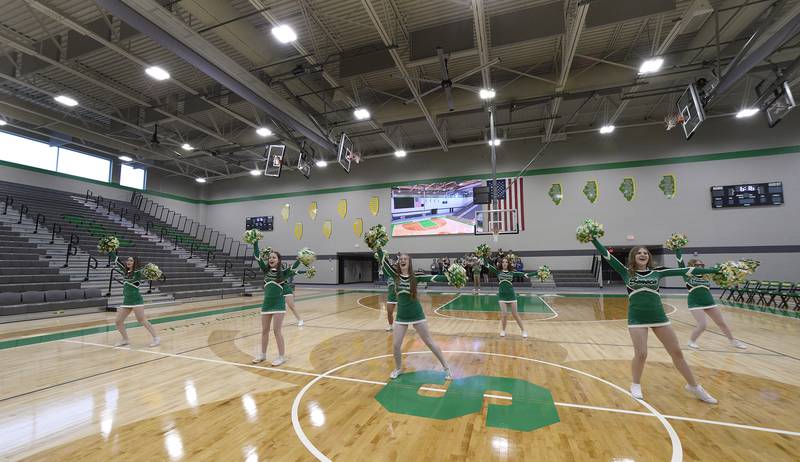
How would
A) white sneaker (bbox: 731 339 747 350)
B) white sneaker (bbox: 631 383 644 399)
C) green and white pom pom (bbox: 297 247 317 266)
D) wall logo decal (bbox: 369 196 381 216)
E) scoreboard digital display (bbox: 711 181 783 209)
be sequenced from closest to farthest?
white sneaker (bbox: 631 383 644 399)
green and white pom pom (bbox: 297 247 317 266)
white sneaker (bbox: 731 339 747 350)
scoreboard digital display (bbox: 711 181 783 209)
wall logo decal (bbox: 369 196 381 216)

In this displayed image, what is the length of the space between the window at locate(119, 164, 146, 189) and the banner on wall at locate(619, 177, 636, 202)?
102ft

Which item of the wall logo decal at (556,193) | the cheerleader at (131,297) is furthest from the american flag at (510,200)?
the cheerleader at (131,297)

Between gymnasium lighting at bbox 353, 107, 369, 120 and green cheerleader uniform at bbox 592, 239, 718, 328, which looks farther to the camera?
gymnasium lighting at bbox 353, 107, 369, 120

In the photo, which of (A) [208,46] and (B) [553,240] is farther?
(B) [553,240]

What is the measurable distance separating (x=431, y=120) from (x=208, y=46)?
8.75 m

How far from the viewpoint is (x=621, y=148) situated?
18344mm

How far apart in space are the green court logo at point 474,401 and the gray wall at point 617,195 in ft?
53.1

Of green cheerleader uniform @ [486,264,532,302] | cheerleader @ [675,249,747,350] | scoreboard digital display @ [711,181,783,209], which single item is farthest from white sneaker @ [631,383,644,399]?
scoreboard digital display @ [711,181,783,209]

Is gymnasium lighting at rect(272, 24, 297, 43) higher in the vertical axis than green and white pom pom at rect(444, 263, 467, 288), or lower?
higher

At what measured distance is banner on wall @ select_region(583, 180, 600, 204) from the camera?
60.7 feet

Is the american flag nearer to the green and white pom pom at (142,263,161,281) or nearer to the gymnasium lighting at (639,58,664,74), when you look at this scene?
the gymnasium lighting at (639,58,664,74)

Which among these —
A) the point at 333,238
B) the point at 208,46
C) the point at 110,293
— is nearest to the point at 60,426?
the point at 208,46

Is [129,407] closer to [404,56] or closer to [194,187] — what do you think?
[404,56]

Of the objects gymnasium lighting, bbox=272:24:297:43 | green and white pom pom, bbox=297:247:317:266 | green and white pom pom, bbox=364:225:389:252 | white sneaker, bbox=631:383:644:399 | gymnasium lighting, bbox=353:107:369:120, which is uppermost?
gymnasium lighting, bbox=272:24:297:43
